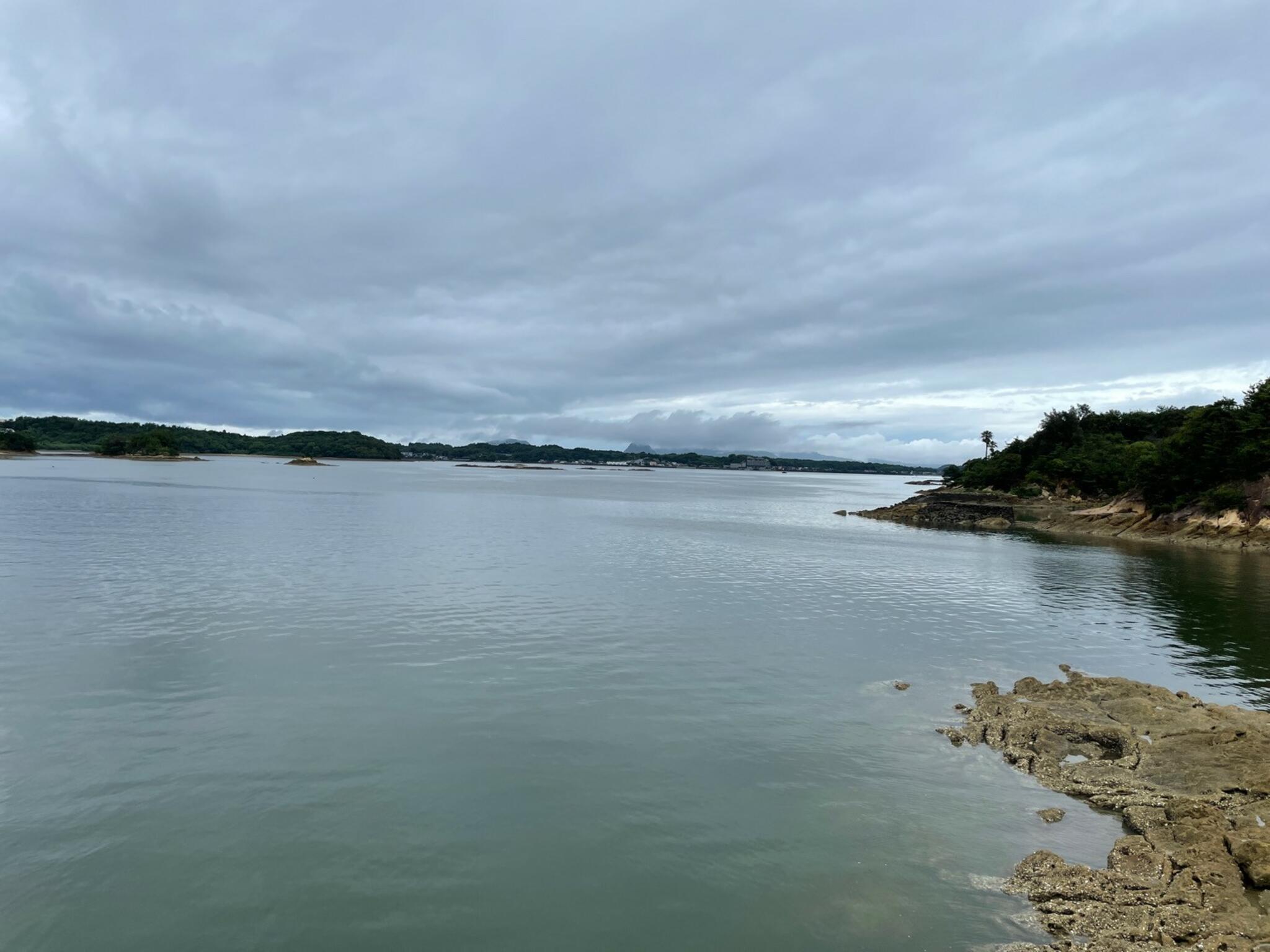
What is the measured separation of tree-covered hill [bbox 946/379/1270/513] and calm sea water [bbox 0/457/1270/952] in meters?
35.7

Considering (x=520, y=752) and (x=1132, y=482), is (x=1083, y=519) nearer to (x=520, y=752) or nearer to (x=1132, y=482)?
(x=1132, y=482)

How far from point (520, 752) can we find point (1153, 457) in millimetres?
83611

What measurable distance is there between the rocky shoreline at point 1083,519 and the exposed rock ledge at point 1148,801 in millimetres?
54574

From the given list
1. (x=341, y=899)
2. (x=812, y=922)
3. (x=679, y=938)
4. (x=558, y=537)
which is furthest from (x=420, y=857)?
(x=558, y=537)

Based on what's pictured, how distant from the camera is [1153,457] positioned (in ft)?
240

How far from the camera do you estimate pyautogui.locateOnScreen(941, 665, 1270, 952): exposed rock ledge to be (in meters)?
8.51

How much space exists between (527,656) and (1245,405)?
255 feet

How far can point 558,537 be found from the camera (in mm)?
53469

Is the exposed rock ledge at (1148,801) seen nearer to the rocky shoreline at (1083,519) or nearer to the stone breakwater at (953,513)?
the rocky shoreline at (1083,519)

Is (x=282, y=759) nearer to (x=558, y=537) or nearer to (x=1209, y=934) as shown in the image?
(x=1209, y=934)

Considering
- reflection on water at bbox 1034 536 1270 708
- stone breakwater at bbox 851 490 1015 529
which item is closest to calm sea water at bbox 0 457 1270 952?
reflection on water at bbox 1034 536 1270 708

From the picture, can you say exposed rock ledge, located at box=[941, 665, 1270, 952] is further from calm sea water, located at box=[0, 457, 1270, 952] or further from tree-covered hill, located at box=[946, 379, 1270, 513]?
tree-covered hill, located at box=[946, 379, 1270, 513]

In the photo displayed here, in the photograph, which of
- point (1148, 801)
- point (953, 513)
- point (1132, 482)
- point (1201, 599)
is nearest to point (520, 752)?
point (1148, 801)

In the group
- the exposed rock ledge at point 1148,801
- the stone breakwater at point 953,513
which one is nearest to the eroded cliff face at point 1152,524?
the stone breakwater at point 953,513
